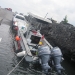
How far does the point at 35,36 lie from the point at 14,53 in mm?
2700

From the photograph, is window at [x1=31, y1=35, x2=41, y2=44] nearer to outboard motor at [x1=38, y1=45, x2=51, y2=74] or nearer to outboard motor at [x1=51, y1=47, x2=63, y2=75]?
outboard motor at [x1=51, y1=47, x2=63, y2=75]

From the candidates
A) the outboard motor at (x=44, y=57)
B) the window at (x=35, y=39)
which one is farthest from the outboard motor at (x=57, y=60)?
the window at (x=35, y=39)

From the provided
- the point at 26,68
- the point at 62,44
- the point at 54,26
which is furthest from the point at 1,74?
the point at 54,26

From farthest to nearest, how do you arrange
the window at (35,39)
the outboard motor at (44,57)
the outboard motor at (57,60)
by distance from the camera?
the window at (35,39), the outboard motor at (57,60), the outboard motor at (44,57)

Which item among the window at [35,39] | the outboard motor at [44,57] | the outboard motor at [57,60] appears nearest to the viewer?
the outboard motor at [44,57]

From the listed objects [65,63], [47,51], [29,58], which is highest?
[47,51]

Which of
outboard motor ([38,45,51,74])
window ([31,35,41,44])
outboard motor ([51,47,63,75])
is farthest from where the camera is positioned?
window ([31,35,41,44])

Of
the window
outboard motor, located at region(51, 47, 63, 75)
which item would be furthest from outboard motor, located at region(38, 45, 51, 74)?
the window

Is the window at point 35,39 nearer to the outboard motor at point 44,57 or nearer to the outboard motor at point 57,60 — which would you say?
the outboard motor at point 57,60

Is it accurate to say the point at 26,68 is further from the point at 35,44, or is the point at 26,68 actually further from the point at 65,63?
the point at 65,63

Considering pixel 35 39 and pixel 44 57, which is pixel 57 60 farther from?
pixel 35 39

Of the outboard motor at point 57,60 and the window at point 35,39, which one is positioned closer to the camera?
the outboard motor at point 57,60

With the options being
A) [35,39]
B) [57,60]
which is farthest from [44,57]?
[35,39]

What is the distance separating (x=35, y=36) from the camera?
1518 centimetres
